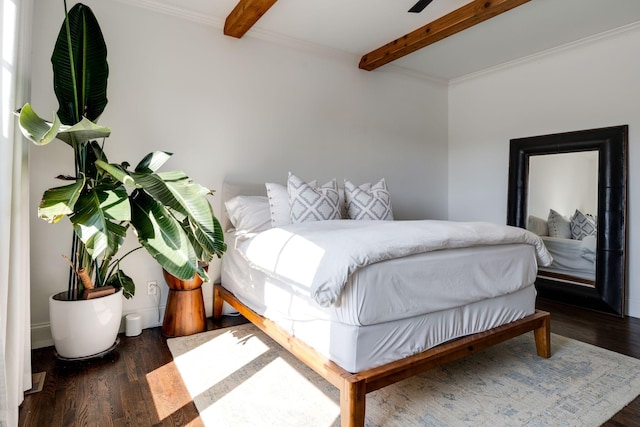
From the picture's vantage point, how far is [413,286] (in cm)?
167

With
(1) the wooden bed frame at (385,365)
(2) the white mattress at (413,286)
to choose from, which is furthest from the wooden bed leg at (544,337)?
(2) the white mattress at (413,286)

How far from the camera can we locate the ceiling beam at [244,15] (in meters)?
2.57

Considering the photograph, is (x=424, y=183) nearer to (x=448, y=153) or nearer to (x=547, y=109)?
(x=448, y=153)

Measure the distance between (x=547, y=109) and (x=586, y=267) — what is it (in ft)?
5.34

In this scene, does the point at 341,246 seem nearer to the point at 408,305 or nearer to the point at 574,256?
the point at 408,305

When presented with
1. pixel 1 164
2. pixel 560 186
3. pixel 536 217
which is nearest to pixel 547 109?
pixel 560 186

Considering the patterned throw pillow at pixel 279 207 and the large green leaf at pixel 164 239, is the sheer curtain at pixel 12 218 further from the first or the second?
the patterned throw pillow at pixel 279 207

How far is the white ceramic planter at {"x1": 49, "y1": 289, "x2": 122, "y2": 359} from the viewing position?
2.06 meters

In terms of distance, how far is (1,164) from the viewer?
4.97ft

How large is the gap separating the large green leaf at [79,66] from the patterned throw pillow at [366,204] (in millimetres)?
1865

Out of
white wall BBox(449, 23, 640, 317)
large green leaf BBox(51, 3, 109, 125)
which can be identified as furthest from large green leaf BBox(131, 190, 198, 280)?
white wall BBox(449, 23, 640, 317)

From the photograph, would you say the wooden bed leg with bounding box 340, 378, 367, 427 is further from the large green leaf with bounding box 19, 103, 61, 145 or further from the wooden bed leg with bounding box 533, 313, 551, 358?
the large green leaf with bounding box 19, 103, 61, 145

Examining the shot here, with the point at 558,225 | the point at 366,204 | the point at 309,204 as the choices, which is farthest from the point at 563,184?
the point at 309,204

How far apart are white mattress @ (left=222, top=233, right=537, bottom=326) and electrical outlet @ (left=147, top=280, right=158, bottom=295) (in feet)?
3.08
